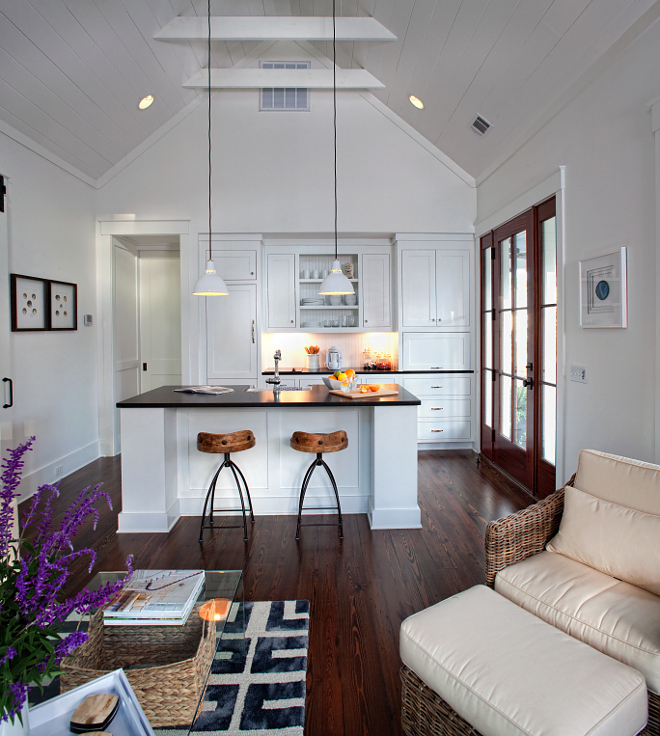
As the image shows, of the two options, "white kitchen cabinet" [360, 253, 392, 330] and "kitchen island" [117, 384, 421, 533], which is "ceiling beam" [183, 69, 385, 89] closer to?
"white kitchen cabinet" [360, 253, 392, 330]

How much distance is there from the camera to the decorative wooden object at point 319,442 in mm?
3088

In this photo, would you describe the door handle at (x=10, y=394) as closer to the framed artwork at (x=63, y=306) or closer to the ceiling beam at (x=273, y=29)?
the framed artwork at (x=63, y=306)

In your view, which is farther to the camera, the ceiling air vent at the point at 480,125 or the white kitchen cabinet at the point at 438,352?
the white kitchen cabinet at the point at 438,352

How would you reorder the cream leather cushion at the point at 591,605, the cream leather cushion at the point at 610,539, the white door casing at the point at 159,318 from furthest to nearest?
the white door casing at the point at 159,318 → the cream leather cushion at the point at 610,539 → the cream leather cushion at the point at 591,605

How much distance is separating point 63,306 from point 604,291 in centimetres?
457

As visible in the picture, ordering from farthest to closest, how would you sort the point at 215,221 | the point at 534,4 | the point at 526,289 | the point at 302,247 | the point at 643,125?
the point at 302,247 < the point at 215,221 < the point at 526,289 < the point at 534,4 < the point at 643,125

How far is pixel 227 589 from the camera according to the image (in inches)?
71.3

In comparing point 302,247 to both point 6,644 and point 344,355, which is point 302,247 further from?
point 6,644

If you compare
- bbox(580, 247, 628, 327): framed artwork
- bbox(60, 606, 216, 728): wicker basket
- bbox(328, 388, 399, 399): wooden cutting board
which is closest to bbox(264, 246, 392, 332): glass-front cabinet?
bbox(328, 388, 399, 399): wooden cutting board

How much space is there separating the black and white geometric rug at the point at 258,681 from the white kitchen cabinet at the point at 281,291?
386 cm

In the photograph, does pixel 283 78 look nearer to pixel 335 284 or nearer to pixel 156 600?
pixel 335 284

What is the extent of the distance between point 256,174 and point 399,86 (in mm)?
1771

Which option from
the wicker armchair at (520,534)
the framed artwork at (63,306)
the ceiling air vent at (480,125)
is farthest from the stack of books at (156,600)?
the ceiling air vent at (480,125)

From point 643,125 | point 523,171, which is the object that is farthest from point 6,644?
point 523,171
